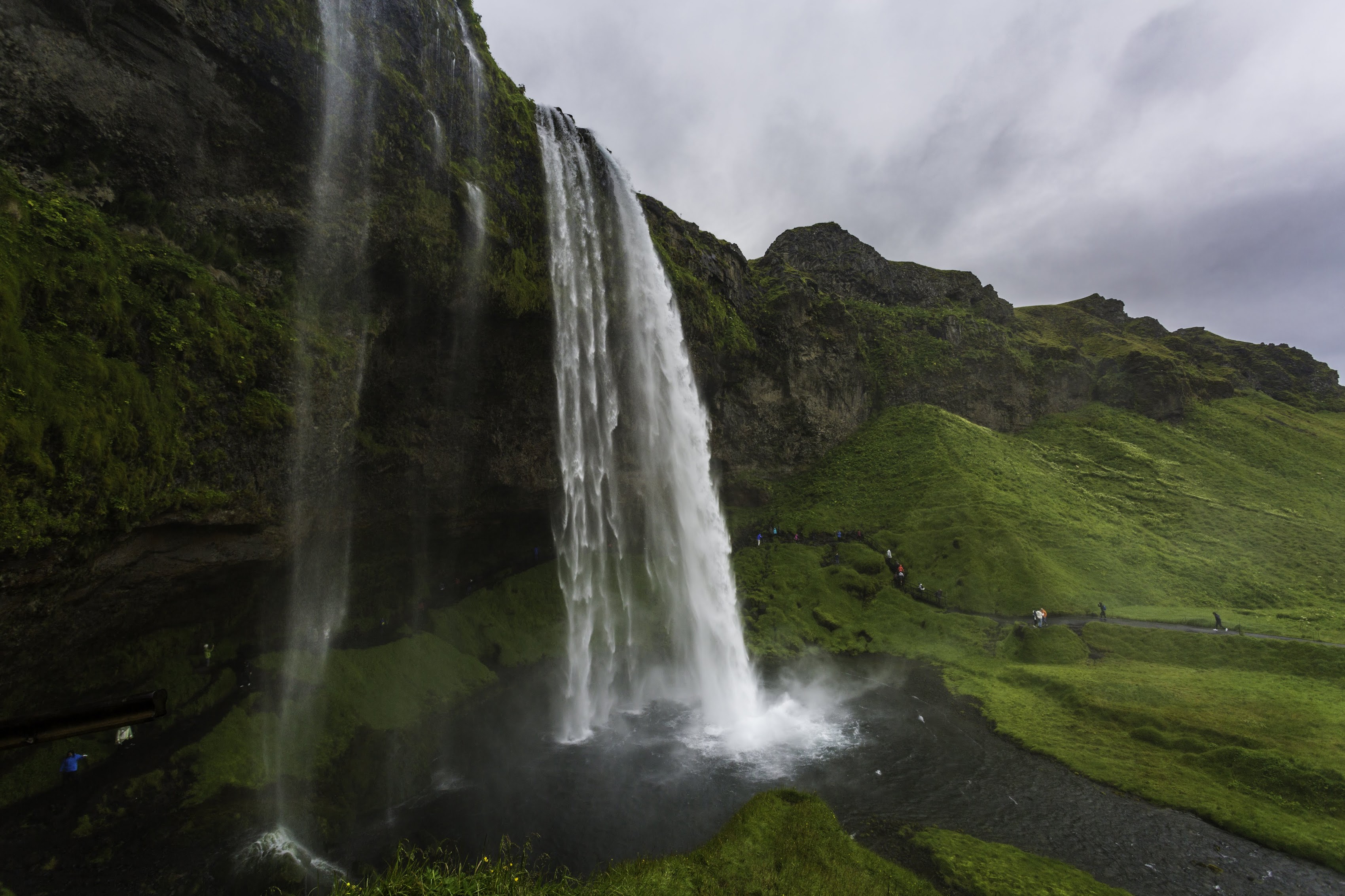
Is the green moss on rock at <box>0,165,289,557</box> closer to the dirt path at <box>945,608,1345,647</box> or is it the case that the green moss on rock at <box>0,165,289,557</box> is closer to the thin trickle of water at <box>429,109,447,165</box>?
the thin trickle of water at <box>429,109,447,165</box>

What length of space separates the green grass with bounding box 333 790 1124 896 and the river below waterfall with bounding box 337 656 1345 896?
1.02 m

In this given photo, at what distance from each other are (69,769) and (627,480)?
89.0 feet

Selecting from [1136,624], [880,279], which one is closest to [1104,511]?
[1136,624]

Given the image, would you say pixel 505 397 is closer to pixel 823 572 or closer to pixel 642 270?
pixel 642 270

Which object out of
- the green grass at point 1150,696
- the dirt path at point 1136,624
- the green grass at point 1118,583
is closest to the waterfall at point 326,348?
the green grass at point 1118,583

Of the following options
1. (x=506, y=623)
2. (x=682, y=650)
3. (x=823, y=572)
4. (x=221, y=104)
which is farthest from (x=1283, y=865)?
(x=221, y=104)

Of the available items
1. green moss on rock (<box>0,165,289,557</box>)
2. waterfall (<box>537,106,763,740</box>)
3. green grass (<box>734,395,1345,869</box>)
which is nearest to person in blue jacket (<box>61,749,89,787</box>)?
green moss on rock (<box>0,165,289,557</box>)

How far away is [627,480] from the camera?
38406mm

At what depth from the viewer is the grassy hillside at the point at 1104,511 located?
37.6 meters

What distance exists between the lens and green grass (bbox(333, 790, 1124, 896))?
11781 millimetres

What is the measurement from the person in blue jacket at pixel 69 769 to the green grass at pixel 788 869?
983 cm

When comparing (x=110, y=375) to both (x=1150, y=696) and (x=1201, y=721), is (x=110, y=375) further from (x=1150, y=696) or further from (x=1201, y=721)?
(x=1150, y=696)

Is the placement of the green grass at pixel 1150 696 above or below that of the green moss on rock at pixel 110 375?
below

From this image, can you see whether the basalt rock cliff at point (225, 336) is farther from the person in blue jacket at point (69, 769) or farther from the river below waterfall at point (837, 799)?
the river below waterfall at point (837, 799)
